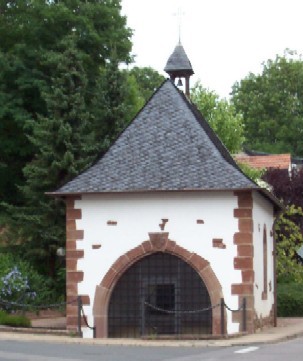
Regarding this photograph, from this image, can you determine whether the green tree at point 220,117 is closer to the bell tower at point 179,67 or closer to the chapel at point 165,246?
the bell tower at point 179,67

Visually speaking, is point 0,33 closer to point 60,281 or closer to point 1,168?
point 1,168

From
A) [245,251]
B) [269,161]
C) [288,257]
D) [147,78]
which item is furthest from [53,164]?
[147,78]

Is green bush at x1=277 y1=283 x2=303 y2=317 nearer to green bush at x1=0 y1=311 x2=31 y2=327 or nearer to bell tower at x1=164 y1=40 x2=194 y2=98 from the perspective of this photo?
bell tower at x1=164 y1=40 x2=194 y2=98

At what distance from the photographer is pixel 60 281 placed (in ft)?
133

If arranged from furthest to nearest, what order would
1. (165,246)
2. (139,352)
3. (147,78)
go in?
(147,78) < (165,246) < (139,352)

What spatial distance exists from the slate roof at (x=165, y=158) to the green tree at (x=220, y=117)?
88.5 feet

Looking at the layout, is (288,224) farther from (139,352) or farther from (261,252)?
(139,352)

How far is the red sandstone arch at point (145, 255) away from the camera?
29.7 meters

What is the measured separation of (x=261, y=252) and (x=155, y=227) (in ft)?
12.6

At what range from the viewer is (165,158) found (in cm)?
3111

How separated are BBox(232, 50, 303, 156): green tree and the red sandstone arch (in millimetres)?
59608

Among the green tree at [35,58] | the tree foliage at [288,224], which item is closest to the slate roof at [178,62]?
the tree foliage at [288,224]

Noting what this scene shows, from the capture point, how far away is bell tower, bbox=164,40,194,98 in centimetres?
3450

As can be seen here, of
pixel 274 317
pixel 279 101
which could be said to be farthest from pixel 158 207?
pixel 279 101
